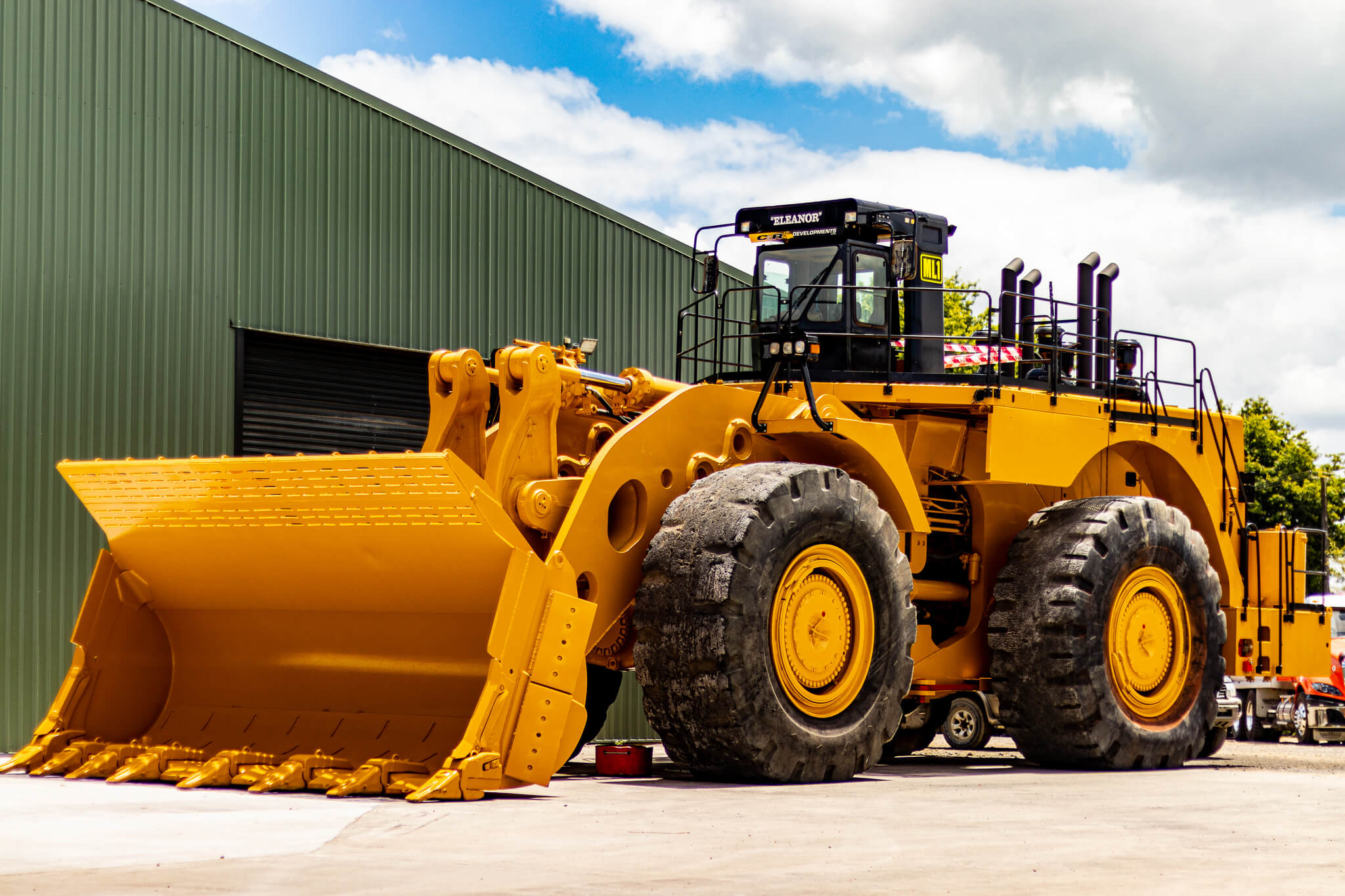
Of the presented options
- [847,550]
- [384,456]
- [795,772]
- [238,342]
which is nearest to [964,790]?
[795,772]

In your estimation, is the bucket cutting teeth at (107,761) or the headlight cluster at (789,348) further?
the headlight cluster at (789,348)

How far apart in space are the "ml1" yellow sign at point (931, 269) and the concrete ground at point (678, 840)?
18.3 ft

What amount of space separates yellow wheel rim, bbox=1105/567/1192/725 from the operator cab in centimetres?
275

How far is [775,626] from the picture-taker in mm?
11656

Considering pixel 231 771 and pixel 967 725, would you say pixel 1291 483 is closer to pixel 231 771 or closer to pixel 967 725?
pixel 967 725

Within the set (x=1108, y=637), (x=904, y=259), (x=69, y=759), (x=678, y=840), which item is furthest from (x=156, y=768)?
(x=1108, y=637)

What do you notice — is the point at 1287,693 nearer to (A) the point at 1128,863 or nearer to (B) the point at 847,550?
(B) the point at 847,550

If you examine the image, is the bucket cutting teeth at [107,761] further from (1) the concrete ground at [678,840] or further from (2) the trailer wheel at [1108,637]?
(2) the trailer wheel at [1108,637]

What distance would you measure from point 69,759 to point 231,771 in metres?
1.61

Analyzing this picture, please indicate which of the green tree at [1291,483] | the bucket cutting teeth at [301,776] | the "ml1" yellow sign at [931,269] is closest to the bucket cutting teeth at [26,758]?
the bucket cutting teeth at [301,776]

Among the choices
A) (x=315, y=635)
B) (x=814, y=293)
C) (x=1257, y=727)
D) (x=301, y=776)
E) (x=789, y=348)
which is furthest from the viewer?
(x=1257, y=727)

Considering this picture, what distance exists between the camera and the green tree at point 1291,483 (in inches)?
2251

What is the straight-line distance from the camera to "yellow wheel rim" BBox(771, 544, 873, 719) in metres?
11.8

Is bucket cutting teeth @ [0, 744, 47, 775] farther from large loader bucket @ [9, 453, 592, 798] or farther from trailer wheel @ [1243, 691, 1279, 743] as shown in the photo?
trailer wheel @ [1243, 691, 1279, 743]
